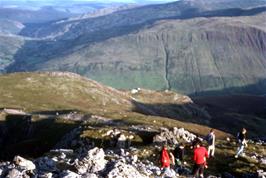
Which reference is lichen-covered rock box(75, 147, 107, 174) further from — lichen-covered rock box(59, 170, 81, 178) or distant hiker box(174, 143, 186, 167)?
distant hiker box(174, 143, 186, 167)

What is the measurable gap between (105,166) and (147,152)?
2025 cm

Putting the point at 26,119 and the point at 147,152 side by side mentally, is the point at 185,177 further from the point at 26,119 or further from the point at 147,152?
the point at 26,119

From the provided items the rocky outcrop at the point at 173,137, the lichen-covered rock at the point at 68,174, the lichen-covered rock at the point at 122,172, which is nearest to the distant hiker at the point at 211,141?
the rocky outcrop at the point at 173,137

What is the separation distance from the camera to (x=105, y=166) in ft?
129

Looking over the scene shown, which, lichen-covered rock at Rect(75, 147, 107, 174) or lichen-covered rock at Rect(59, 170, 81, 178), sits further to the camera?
lichen-covered rock at Rect(75, 147, 107, 174)

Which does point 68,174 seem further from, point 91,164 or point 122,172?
point 91,164

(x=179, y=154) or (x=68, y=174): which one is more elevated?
(x=68, y=174)

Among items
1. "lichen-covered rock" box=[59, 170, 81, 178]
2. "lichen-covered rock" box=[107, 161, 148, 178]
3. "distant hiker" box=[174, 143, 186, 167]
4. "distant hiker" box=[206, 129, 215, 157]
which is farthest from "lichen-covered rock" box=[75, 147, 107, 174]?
"distant hiker" box=[206, 129, 215, 157]

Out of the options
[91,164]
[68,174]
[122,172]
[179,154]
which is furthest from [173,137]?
[68,174]

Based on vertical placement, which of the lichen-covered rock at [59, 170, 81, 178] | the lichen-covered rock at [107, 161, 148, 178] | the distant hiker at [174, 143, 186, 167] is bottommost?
the distant hiker at [174, 143, 186, 167]

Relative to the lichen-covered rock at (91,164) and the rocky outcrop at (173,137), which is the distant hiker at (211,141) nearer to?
the rocky outcrop at (173,137)

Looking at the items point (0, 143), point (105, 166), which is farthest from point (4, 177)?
point (0, 143)

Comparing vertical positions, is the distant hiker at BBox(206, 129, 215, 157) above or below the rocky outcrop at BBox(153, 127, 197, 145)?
above

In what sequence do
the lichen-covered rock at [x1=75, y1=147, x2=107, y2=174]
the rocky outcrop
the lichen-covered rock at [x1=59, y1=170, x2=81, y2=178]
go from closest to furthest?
1. the lichen-covered rock at [x1=59, y1=170, x2=81, y2=178]
2. the lichen-covered rock at [x1=75, y1=147, x2=107, y2=174]
3. the rocky outcrop
